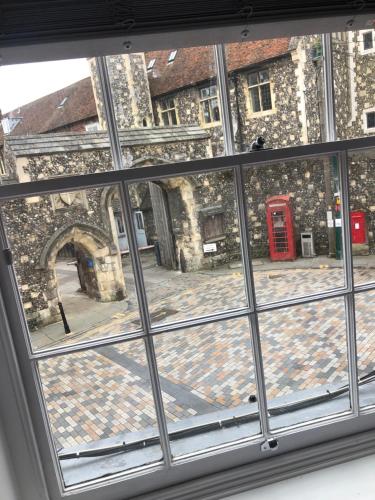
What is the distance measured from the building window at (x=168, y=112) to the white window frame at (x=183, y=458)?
18 centimetres

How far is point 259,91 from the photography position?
40.5 inches

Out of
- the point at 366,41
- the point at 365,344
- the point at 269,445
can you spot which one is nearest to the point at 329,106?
the point at 366,41

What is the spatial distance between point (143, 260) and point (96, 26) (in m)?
0.54

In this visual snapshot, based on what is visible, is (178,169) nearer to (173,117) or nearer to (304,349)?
(173,117)

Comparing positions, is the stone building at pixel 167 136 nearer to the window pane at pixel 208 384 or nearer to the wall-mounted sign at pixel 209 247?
the wall-mounted sign at pixel 209 247

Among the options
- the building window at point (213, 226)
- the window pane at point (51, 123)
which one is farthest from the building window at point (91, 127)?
the building window at point (213, 226)

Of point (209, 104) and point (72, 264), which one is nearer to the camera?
point (209, 104)

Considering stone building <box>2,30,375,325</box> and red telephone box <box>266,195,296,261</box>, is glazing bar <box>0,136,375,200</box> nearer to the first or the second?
stone building <box>2,30,375,325</box>

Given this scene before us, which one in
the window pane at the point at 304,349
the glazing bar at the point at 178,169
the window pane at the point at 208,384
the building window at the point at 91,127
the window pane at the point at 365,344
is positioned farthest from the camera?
the window pane at the point at 304,349

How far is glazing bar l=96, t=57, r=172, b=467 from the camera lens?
883 millimetres

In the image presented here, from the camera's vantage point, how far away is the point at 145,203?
3.53 ft

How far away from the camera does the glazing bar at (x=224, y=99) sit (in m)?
0.96

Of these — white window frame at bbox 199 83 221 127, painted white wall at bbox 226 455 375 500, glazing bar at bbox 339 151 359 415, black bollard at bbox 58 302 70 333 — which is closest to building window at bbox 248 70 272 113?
white window frame at bbox 199 83 221 127

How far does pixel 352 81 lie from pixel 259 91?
0.93 feet
